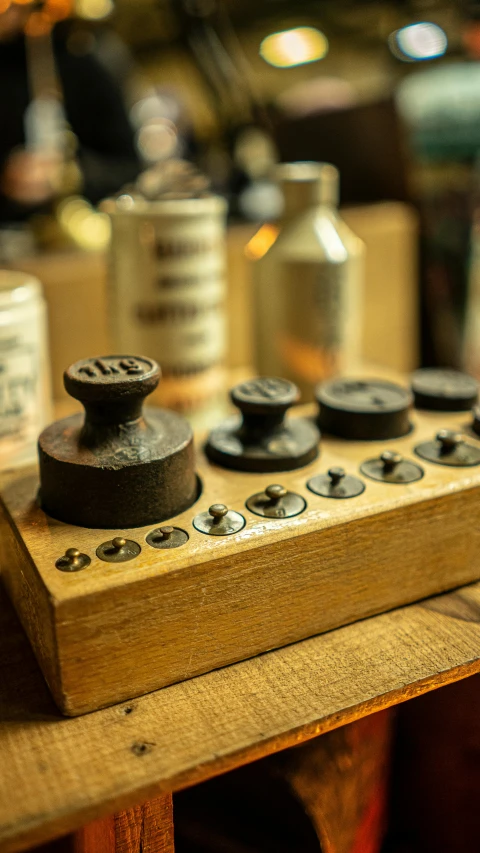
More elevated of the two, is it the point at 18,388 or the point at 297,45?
the point at 297,45

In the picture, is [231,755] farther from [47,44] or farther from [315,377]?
[47,44]

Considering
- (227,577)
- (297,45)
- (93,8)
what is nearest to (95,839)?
(227,577)

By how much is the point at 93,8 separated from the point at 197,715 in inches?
44.9

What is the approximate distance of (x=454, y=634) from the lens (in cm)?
61

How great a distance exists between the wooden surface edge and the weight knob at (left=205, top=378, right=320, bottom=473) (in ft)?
0.72

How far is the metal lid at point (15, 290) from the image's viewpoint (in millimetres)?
730

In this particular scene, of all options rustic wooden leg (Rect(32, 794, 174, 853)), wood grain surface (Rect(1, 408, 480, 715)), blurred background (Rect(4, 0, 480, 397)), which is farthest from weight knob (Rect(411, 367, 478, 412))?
rustic wooden leg (Rect(32, 794, 174, 853))

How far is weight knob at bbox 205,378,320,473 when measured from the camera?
66 cm

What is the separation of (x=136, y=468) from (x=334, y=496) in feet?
0.57

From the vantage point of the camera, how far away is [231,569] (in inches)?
21.5

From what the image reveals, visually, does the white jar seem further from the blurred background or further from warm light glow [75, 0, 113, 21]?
warm light glow [75, 0, 113, 21]

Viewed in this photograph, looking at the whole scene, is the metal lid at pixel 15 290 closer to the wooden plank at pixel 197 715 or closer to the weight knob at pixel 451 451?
the wooden plank at pixel 197 715

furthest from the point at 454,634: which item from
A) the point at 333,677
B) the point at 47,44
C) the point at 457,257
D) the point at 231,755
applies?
the point at 47,44

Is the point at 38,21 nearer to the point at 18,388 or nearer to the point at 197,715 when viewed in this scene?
the point at 18,388
